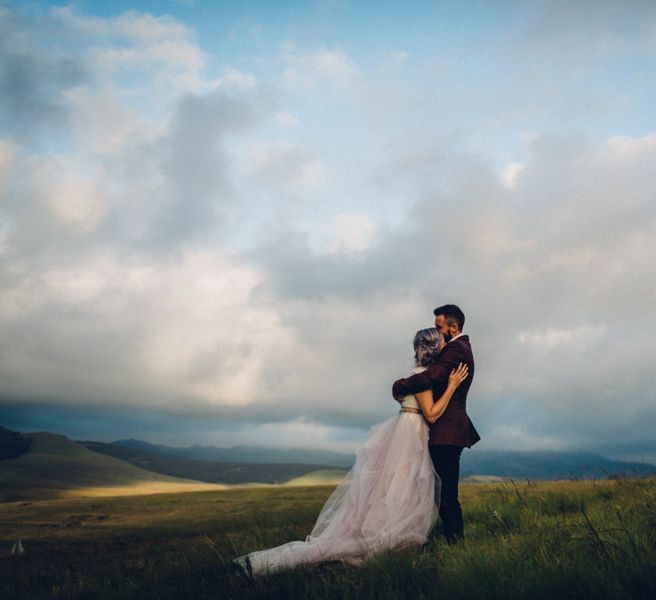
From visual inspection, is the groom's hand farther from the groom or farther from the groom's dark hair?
the groom's dark hair

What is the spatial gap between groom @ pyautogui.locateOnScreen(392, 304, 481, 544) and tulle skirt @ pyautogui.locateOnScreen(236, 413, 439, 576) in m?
0.19

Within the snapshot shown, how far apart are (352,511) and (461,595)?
11.9 ft

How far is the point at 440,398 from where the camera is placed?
761 cm

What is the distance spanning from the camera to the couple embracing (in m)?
7.07

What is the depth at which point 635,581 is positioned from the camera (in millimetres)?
3783

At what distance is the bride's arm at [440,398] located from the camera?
7.48 metres

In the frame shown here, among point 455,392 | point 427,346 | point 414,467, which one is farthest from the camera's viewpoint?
point 427,346

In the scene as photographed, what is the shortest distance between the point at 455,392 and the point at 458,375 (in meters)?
0.34

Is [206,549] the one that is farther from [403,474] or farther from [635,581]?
[635,581]

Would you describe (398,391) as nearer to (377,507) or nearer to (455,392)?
(455,392)

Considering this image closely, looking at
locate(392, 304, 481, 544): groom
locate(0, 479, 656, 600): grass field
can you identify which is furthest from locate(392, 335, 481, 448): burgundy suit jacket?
locate(0, 479, 656, 600): grass field

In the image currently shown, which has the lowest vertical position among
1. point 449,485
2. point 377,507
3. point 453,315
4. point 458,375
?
point 377,507

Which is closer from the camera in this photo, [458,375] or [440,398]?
[458,375]

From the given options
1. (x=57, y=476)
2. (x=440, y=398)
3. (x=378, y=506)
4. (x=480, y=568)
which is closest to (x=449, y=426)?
(x=440, y=398)
